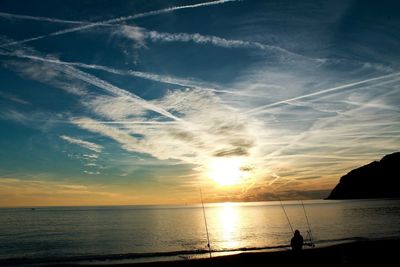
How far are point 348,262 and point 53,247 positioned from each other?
38154mm

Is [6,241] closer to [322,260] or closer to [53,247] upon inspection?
[53,247]

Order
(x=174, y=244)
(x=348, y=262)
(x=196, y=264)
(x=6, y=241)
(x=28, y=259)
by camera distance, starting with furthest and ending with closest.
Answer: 1. (x=6, y=241)
2. (x=174, y=244)
3. (x=28, y=259)
4. (x=196, y=264)
5. (x=348, y=262)

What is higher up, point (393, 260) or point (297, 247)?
point (297, 247)

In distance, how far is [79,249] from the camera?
4003 centimetres

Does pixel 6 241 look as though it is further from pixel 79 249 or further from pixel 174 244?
pixel 174 244

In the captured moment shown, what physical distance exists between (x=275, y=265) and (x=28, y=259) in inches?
1031

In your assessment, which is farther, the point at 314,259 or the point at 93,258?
the point at 93,258

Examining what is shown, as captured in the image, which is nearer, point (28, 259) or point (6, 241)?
point (28, 259)

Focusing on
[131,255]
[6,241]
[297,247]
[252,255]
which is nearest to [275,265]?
[297,247]

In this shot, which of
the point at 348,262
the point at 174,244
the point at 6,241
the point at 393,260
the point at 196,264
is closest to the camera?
the point at 348,262

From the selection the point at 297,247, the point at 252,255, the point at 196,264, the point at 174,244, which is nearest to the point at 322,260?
the point at 297,247

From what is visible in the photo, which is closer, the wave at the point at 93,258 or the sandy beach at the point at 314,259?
the sandy beach at the point at 314,259

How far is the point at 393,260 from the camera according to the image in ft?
59.3

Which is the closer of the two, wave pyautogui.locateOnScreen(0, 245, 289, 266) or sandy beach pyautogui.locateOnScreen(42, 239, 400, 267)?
sandy beach pyautogui.locateOnScreen(42, 239, 400, 267)
